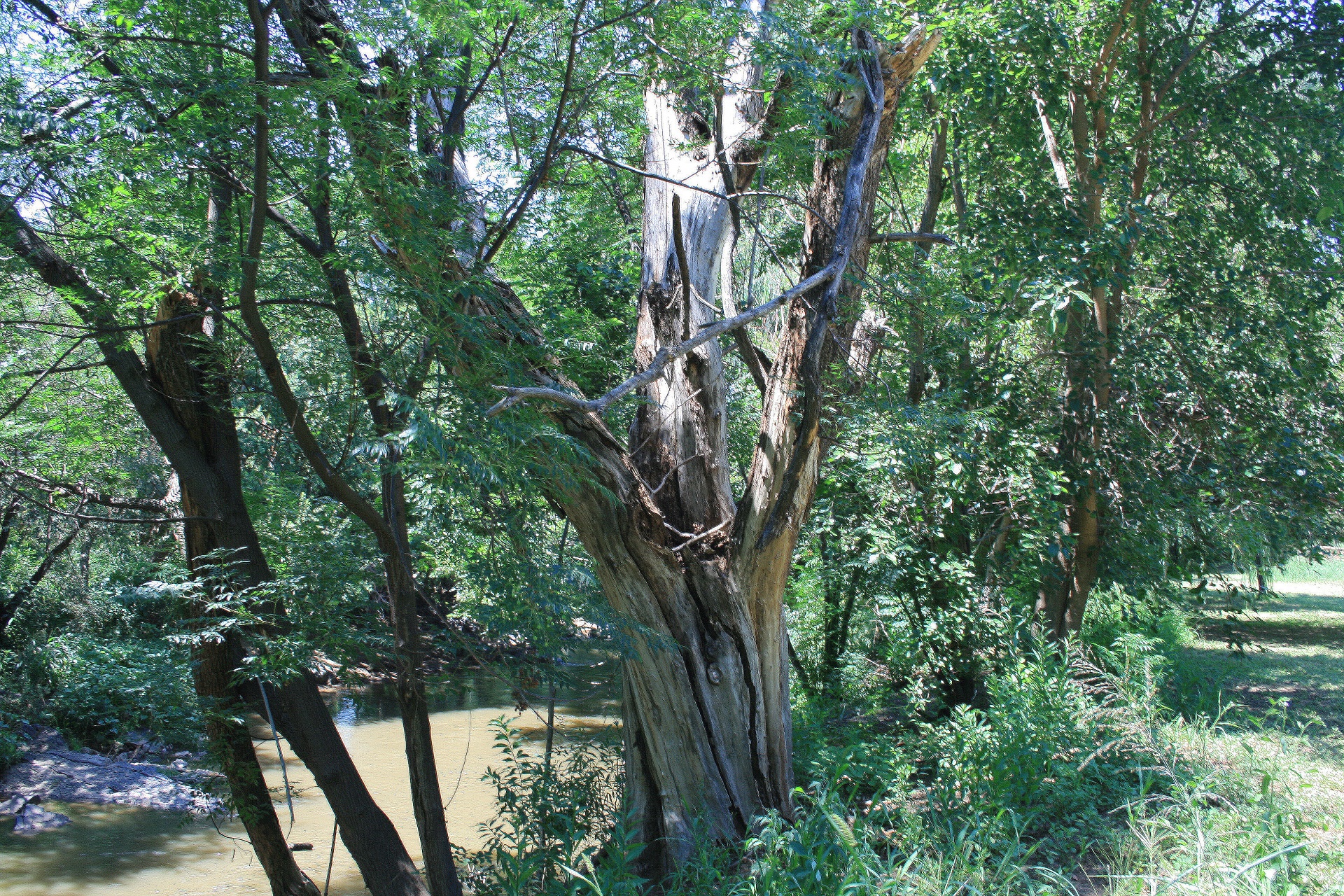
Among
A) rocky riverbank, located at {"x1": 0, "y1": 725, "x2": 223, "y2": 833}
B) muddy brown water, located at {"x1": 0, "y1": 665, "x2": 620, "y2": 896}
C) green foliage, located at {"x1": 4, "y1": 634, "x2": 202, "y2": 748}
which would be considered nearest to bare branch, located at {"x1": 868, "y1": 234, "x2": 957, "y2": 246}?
muddy brown water, located at {"x1": 0, "y1": 665, "x2": 620, "y2": 896}

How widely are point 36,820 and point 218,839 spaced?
1.91 m

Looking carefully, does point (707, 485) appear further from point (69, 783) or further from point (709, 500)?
point (69, 783)

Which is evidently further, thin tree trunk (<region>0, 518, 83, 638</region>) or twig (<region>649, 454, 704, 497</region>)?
thin tree trunk (<region>0, 518, 83, 638</region>)

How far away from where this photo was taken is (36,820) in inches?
360

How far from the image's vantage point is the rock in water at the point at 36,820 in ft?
29.5

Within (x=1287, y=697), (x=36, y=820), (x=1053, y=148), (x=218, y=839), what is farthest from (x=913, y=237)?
(x=36, y=820)

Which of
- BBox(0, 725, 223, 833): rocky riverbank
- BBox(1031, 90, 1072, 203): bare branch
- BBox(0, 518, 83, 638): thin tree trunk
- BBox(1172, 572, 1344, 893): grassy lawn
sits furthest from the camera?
BBox(0, 518, 83, 638): thin tree trunk

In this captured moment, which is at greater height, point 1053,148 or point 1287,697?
point 1053,148

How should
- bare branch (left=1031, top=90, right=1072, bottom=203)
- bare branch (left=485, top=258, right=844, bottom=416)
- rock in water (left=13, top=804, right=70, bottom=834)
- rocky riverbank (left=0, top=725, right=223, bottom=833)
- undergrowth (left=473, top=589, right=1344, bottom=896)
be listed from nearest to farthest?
bare branch (left=485, top=258, right=844, bottom=416), undergrowth (left=473, top=589, right=1344, bottom=896), bare branch (left=1031, top=90, right=1072, bottom=203), rock in water (left=13, top=804, right=70, bottom=834), rocky riverbank (left=0, top=725, right=223, bottom=833)

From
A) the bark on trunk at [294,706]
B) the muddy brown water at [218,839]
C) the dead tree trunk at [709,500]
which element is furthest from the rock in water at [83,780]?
the dead tree trunk at [709,500]

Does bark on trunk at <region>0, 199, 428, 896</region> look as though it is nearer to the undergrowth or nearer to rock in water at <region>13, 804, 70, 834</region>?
the undergrowth

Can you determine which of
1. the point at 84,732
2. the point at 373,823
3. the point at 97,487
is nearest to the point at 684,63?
the point at 373,823

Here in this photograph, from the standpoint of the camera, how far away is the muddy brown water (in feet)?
26.1

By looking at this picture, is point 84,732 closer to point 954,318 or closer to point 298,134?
point 298,134
